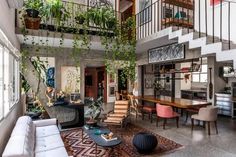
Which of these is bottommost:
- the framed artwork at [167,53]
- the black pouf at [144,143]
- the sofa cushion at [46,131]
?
the black pouf at [144,143]

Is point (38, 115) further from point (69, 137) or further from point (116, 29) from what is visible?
point (116, 29)

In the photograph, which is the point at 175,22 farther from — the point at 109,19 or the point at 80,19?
the point at 80,19

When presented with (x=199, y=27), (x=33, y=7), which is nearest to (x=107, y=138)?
(x=199, y=27)

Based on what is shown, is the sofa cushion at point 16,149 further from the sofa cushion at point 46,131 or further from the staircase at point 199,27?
the staircase at point 199,27

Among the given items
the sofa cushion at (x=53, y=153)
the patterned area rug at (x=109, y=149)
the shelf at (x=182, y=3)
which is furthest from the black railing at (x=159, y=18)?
the sofa cushion at (x=53, y=153)

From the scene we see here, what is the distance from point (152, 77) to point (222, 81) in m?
2.95

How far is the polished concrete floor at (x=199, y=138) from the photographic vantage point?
413 centimetres

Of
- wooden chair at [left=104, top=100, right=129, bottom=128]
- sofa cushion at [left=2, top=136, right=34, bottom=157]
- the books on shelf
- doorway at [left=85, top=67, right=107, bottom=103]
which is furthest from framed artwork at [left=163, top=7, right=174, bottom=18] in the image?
sofa cushion at [left=2, top=136, right=34, bottom=157]

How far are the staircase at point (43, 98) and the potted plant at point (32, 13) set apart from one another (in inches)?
40.2

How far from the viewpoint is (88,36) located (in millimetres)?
5641

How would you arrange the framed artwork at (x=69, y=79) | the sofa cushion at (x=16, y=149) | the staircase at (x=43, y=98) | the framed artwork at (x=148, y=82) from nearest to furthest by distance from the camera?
the sofa cushion at (x=16, y=149) → the staircase at (x=43, y=98) → the framed artwork at (x=69, y=79) → the framed artwork at (x=148, y=82)

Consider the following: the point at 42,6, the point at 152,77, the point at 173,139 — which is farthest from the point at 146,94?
the point at 42,6

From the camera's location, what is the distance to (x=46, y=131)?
4266 millimetres

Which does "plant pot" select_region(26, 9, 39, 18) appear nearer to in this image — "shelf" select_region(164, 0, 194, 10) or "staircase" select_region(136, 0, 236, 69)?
"staircase" select_region(136, 0, 236, 69)
